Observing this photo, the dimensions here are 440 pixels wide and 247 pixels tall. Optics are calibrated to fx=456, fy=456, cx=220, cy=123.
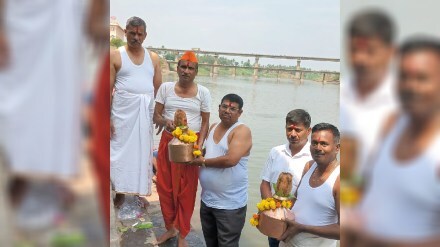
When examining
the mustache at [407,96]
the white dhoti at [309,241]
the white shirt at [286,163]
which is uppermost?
the mustache at [407,96]

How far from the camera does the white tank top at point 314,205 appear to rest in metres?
1.94

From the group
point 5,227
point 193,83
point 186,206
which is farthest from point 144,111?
point 5,227

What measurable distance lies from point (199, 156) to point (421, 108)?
232 cm

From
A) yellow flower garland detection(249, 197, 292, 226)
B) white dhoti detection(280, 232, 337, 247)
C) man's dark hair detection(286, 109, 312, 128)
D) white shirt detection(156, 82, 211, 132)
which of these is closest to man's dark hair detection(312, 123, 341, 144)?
man's dark hair detection(286, 109, 312, 128)

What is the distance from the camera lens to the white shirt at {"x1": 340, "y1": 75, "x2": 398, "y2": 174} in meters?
0.67

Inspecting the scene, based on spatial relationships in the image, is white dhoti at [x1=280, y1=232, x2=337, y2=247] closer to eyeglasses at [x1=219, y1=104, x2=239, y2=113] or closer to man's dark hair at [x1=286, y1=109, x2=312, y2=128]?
man's dark hair at [x1=286, y1=109, x2=312, y2=128]

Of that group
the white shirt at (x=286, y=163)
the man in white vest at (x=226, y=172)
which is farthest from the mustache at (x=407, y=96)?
the man in white vest at (x=226, y=172)

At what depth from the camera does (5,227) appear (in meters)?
0.66

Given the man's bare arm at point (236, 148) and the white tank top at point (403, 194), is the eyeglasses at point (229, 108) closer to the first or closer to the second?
the man's bare arm at point (236, 148)

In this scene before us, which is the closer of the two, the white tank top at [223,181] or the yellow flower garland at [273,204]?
the yellow flower garland at [273,204]

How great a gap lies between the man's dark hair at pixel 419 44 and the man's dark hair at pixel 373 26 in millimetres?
22

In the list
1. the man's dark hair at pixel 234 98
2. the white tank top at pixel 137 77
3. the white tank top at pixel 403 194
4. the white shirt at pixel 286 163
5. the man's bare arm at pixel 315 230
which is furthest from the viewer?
the man's dark hair at pixel 234 98

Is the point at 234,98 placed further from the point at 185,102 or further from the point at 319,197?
the point at 319,197

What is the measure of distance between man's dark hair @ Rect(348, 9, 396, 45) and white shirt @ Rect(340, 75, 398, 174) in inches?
2.6
